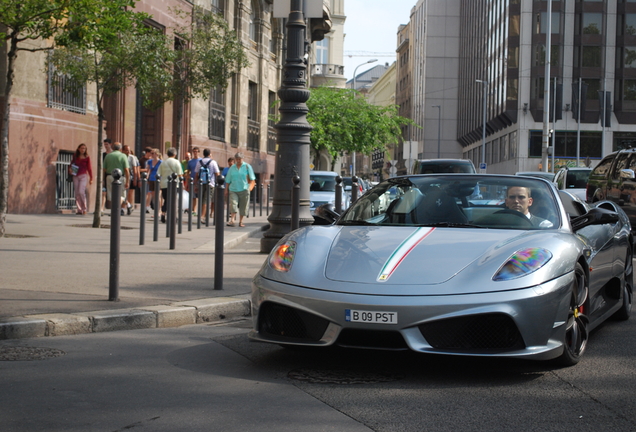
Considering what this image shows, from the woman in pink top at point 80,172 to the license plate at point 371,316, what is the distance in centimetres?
1589

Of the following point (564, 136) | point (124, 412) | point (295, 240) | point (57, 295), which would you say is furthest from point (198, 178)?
point (564, 136)

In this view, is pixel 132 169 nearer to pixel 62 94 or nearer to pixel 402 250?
pixel 62 94

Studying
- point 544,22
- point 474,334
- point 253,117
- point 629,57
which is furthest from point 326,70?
point 474,334

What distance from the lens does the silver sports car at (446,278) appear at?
15.0ft

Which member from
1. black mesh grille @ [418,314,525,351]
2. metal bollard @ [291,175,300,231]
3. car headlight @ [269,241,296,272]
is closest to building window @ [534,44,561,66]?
metal bollard @ [291,175,300,231]

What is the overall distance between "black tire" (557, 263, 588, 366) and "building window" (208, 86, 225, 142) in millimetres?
26052

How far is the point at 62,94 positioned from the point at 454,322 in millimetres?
17040

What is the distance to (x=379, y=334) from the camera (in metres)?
4.61

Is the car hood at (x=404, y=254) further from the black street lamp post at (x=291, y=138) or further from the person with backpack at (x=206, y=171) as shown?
the person with backpack at (x=206, y=171)

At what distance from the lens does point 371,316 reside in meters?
4.57

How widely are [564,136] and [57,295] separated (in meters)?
60.1

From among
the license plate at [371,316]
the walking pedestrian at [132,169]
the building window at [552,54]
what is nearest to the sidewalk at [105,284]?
the license plate at [371,316]

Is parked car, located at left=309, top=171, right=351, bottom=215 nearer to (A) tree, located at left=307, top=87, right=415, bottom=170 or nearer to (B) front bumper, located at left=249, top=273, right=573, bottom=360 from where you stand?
(B) front bumper, located at left=249, top=273, right=573, bottom=360

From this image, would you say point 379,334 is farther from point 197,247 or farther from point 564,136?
point 564,136
